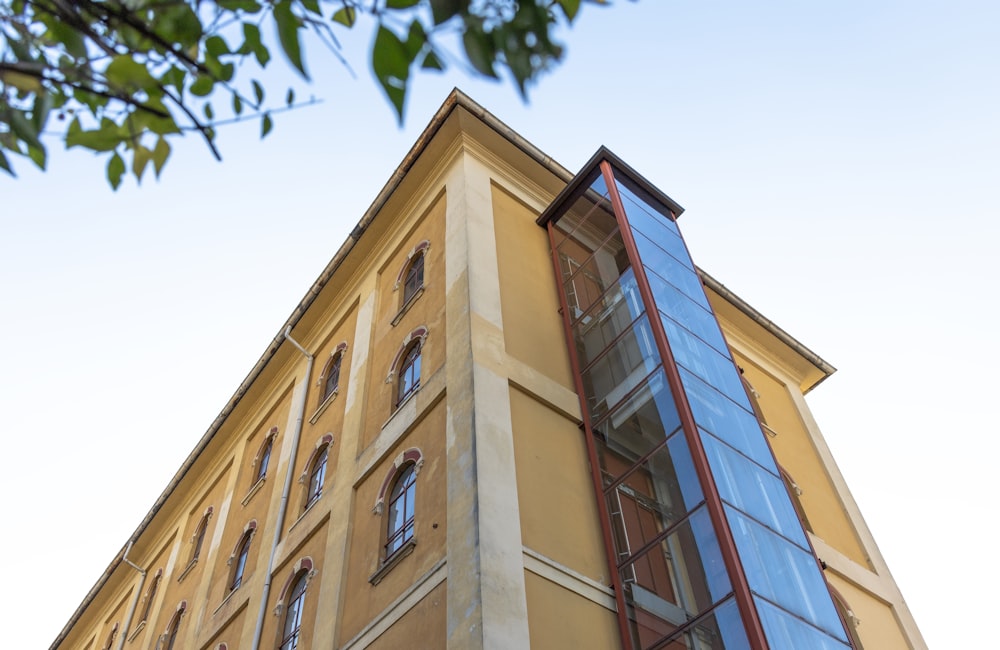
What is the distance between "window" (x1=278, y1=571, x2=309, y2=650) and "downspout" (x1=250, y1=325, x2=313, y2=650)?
60 centimetres

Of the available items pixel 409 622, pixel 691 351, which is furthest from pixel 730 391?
pixel 409 622

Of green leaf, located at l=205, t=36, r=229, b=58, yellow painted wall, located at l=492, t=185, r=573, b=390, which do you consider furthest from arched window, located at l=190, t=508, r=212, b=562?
green leaf, located at l=205, t=36, r=229, b=58

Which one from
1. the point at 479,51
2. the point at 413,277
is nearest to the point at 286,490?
the point at 413,277

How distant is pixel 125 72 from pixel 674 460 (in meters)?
9.00

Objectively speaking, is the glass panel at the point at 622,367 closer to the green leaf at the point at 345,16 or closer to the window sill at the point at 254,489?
the window sill at the point at 254,489

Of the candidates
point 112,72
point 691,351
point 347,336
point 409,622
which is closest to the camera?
point 112,72

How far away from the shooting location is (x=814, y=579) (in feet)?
35.1

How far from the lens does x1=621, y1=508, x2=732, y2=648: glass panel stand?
9883 millimetres

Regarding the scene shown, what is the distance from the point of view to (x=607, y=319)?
13.7 meters

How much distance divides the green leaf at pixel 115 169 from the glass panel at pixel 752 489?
827 cm

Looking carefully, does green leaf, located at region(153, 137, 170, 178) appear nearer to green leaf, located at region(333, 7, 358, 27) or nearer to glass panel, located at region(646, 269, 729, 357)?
green leaf, located at region(333, 7, 358, 27)

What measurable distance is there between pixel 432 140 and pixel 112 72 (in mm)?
13802

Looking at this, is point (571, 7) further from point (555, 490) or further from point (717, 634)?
point (555, 490)

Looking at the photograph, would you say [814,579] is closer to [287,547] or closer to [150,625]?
[287,547]
